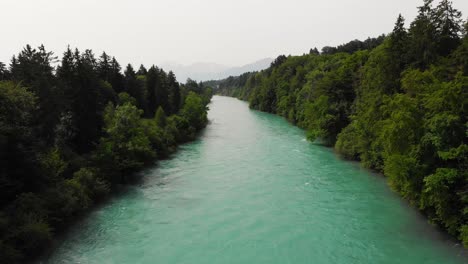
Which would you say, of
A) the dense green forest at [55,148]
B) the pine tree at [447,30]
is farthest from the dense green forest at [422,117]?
Answer: the dense green forest at [55,148]

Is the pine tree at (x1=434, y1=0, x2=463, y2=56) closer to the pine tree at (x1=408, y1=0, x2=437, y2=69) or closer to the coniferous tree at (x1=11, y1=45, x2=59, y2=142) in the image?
the pine tree at (x1=408, y1=0, x2=437, y2=69)

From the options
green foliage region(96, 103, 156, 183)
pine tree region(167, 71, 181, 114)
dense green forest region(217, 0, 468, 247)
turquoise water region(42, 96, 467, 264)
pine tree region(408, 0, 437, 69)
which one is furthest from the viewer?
pine tree region(167, 71, 181, 114)

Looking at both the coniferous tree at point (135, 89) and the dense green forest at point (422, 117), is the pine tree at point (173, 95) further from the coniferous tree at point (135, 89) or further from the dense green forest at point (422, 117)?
the dense green forest at point (422, 117)

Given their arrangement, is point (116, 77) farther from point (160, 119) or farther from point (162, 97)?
point (160, 119)

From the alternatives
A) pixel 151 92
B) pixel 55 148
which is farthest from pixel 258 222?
pixel 151 92

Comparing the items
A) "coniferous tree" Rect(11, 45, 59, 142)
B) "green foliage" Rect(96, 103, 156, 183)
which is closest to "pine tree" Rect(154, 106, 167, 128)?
"green foliage" Rect(96, 103, 156, 183)

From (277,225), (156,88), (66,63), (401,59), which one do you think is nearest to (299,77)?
(156,88)

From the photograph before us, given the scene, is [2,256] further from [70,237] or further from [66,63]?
[66,63]
